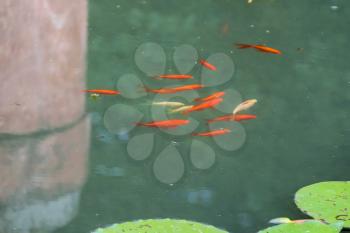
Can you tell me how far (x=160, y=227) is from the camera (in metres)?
1.42

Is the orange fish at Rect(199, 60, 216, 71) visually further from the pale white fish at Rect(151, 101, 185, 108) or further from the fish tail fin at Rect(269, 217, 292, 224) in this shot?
the fish tail fin at Rect(269, 217, 292, 224)

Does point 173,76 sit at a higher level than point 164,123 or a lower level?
higher

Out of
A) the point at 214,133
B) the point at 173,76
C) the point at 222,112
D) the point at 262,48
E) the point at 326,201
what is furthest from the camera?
the point at 262,48

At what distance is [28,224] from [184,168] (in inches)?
18.1

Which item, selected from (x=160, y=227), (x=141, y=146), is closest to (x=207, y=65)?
(x=141, y=146)

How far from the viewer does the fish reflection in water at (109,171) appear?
71.6 inches

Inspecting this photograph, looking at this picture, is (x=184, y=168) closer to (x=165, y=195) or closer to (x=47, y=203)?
(x=165, y=195)

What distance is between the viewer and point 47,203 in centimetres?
170

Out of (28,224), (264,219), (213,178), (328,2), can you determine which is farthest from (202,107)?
(328,2)

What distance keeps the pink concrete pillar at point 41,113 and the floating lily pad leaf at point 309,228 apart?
527 mm

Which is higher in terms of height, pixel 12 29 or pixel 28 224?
pixel 12 29

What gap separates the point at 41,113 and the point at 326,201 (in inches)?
36.0

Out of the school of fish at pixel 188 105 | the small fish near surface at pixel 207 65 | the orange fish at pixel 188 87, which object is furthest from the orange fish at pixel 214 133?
the small fish near surface at pixel 207 65

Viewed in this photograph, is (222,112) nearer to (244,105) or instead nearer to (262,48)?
(244,105)
